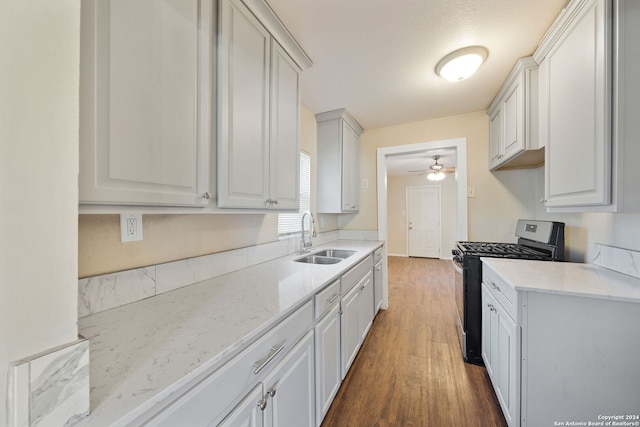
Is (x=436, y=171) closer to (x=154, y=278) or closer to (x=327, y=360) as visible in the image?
(x=327, y=360)

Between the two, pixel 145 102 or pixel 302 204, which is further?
pixel 302 204

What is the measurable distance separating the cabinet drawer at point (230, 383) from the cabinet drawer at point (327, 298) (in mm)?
245

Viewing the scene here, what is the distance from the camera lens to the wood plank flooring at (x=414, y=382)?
1512 mm

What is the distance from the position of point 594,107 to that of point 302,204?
2100mm

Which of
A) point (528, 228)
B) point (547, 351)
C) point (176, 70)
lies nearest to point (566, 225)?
point (528, 228)

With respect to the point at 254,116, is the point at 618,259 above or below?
below

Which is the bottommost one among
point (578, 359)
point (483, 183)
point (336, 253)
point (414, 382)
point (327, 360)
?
point (414, 382)

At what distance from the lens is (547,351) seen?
1208mm

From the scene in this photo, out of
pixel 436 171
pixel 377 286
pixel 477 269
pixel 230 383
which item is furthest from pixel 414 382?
pixel 436 171

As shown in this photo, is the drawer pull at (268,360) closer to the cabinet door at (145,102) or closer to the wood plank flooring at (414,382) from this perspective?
the cabinet door at (145,102)

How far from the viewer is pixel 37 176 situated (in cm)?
44

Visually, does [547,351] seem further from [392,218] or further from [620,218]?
[392,218]

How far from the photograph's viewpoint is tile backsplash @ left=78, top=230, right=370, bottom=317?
3.08ft

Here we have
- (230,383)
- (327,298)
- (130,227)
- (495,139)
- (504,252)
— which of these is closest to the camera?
(230,383)
